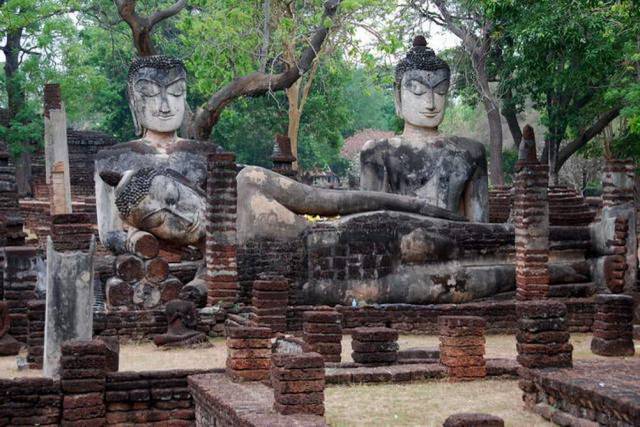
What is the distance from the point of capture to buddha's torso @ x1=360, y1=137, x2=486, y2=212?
17.5 m

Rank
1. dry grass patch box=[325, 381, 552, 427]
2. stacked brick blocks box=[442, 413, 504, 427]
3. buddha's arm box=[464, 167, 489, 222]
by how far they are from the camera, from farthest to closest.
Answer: buddha's arm box=[464, 167, 489, 222] < dry grass patch box=[325, 381, 552, 427] < stacked brick blocks box=[442, 413, 504, 427]

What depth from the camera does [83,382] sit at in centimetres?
1070

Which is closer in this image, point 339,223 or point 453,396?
point 453,396

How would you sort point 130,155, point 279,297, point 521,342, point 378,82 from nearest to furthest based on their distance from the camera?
point 521,342, point 279,297, point 130,155, point 378,82

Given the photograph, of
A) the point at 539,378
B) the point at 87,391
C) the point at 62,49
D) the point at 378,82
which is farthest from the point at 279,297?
the point at 62,49

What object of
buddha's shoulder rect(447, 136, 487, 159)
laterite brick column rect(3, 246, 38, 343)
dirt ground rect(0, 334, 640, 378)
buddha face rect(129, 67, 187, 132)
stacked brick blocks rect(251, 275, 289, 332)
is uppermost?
buddha face rect(129, 67, 187, 132)

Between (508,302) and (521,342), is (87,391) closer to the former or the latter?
(521,342)

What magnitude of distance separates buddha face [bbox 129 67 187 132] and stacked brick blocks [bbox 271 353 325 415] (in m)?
9.00

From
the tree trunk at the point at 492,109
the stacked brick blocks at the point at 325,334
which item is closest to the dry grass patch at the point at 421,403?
the stacked brick blocks at the point at 325,334

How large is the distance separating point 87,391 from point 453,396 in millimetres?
3251

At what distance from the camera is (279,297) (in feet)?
45.1

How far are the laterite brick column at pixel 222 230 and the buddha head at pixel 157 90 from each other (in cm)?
276

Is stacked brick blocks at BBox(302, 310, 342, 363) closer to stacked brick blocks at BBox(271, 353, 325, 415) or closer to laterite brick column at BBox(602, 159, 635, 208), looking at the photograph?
stacked brick blocks at BBox(271, 353, 325, 415)

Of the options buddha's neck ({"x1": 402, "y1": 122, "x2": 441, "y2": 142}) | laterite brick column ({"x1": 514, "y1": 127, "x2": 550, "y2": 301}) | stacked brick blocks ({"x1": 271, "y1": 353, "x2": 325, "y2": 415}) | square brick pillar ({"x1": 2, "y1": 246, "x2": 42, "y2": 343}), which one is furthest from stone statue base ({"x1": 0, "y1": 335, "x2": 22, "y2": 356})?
buddha's neck ({"x1": 402, "y1": 122, "x2": 441, "y2": 142})
